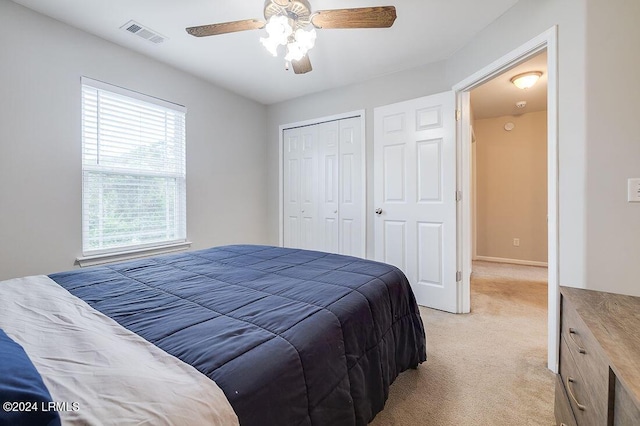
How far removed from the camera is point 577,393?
3.18ft

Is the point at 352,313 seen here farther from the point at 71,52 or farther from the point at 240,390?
the point at 71,52

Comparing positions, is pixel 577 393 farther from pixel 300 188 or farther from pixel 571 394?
pixel 300 188

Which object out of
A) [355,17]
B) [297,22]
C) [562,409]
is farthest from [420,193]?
[562,409]

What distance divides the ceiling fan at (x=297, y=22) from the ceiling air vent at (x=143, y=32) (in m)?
0.83

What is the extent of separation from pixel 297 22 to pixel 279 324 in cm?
179

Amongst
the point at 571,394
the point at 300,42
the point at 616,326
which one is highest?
the point at 300,42

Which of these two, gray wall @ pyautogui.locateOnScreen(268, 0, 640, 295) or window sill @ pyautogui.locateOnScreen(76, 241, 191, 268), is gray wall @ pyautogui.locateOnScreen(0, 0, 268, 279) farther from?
gray wall @ pyautogui.locateOnScreen(268, 0, 640, 295)

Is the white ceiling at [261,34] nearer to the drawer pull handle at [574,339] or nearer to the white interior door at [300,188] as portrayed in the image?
the white interior door at [300,188]

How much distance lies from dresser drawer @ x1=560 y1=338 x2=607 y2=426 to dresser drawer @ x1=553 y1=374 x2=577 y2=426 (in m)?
0.03

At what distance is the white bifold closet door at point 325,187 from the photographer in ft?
11.2

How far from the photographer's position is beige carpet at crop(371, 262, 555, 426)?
144 cm

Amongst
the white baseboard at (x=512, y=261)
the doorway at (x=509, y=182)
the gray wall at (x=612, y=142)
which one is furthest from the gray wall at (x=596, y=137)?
the white baseboard at (x=512, y=261)

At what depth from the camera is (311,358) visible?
2.93ft

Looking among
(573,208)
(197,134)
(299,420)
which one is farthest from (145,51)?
(573,208)
